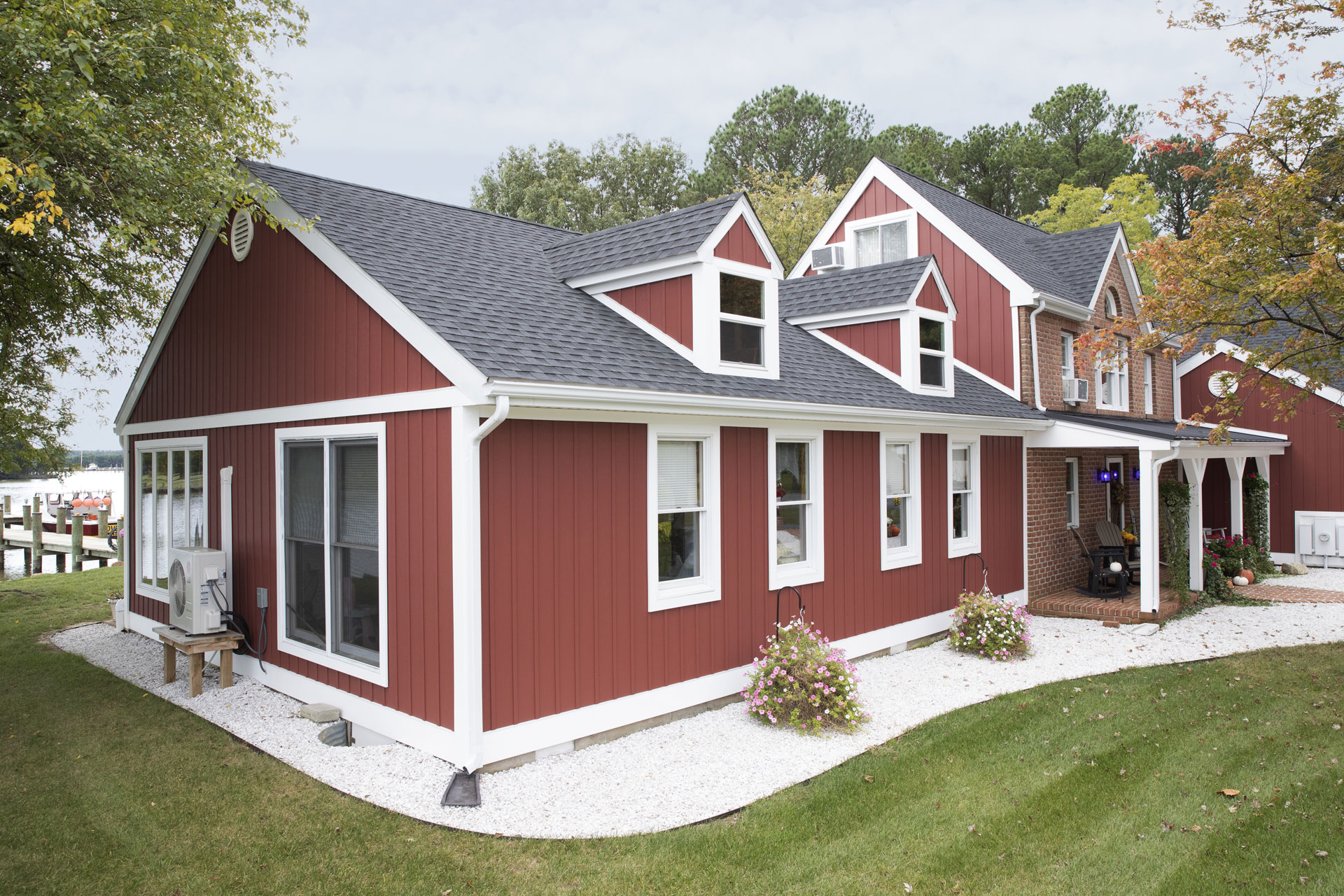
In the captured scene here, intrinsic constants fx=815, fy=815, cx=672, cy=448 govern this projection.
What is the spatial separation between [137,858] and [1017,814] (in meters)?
5.48

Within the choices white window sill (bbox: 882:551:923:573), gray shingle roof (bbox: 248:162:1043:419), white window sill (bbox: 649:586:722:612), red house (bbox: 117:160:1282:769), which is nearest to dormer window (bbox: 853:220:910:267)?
red house (bbox: 117:160:1282:769)

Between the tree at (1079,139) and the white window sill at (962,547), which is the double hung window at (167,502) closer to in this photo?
the white window sill at (962,547)

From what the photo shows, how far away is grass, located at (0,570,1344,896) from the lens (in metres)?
4.57

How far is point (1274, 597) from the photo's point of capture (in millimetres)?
13078

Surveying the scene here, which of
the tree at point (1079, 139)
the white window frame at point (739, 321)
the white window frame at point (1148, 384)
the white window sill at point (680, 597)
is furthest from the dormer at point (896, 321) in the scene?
the tree at point (1079, 139)

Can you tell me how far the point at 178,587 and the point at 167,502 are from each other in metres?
1.96

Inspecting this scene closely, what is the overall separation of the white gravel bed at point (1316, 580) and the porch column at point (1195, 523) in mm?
2634

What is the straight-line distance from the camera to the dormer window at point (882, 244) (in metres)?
14.7

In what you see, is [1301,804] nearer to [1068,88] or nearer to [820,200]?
[820,200]

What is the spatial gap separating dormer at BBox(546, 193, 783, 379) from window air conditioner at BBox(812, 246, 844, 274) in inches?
228

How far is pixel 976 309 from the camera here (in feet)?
44.7

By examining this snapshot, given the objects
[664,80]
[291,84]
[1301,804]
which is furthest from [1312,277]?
[664,80]

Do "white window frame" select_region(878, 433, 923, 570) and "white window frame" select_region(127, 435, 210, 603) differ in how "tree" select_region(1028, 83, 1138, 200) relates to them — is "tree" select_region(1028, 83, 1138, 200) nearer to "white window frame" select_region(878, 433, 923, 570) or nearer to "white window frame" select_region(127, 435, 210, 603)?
"white window frame" select_region(878, 433, 923, 570)

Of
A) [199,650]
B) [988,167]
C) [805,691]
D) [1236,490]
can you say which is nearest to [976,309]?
[1236,490]
